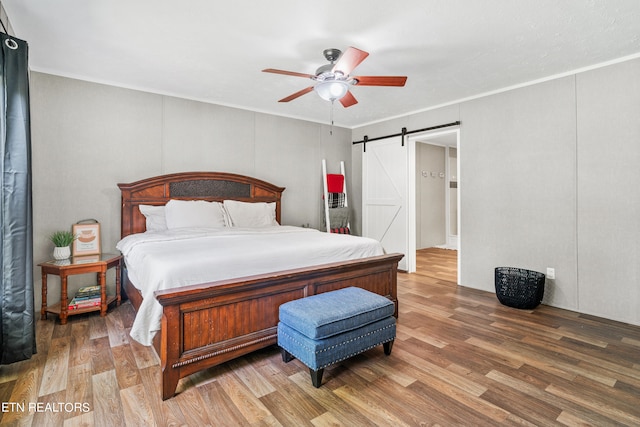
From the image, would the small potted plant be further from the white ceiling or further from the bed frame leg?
the bed frame leg

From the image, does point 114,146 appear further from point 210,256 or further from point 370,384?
point 370,384

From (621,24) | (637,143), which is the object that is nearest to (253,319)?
(621,24)

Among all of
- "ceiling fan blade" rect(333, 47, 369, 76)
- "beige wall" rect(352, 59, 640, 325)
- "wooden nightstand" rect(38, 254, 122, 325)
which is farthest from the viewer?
"beige wall" rect(352, 59, 640, 325)

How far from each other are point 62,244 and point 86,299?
24.4 inches

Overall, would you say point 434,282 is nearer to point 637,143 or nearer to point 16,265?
point 637,143

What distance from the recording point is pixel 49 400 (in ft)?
Result: 6.39

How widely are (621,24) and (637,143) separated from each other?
121 centimetres

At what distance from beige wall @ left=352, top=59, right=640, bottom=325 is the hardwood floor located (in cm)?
63

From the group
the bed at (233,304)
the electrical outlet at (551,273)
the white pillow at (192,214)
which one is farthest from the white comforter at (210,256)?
the electrical outlet at (551,273)

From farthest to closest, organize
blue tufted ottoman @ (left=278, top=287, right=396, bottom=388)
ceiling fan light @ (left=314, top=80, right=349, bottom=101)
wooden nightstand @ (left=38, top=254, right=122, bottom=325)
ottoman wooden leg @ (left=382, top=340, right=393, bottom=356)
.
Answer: wooden nightstand @ (left=38, top=254, right=122, bottom=325)
ceiling fan light @ (left=314, top=80, right=349, bottom=101)
ottoman wooden leg @ (left=382, top=340, right=393, bottom=356)
blue tufted ottoman @ (left=278, top=287, right=396, bottom=388)

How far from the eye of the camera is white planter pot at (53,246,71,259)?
11.0ft

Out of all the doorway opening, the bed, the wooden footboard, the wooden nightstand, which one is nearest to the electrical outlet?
the bed

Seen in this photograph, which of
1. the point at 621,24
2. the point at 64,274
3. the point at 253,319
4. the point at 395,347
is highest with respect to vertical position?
the point at 621,24

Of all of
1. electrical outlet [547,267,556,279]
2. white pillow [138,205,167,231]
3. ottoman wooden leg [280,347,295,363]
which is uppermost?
white pillow [138,205,167,231]
